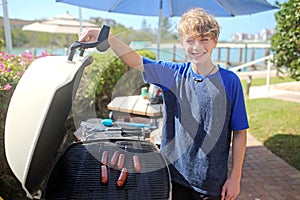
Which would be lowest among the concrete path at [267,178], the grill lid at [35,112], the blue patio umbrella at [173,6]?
the concrete path at [267,178]

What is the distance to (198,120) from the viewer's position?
56.1 inches

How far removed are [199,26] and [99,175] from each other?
3.09 feet

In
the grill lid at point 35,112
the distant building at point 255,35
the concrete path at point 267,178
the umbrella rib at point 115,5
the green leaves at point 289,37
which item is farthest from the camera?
the distant building at point 255,35

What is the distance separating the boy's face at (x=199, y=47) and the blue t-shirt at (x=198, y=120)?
0.33 feet

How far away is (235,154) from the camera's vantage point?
147 cm

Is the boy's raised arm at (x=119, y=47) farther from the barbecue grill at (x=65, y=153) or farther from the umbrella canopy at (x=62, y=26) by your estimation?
the umbrella canopy at (x=62, y=26)

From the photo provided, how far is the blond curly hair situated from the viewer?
4.47 feet

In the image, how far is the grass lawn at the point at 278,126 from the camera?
386 cm

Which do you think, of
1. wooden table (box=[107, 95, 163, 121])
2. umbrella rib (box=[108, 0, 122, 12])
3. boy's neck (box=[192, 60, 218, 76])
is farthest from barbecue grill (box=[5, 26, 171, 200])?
umbrella rib (box=[108, 0, 122, 12])

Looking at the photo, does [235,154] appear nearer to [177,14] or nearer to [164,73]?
[164,73]

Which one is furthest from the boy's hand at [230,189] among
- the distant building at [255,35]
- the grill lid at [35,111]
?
the distant building at [255,35]

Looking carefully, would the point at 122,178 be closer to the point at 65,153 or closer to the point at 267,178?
the point at 65,153

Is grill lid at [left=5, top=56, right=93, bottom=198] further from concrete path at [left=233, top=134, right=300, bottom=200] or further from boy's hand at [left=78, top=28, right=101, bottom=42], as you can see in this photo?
concrete path at [left=233, top=134, right=300, bottom=200]

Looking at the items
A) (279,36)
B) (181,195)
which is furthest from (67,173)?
(279,36)
